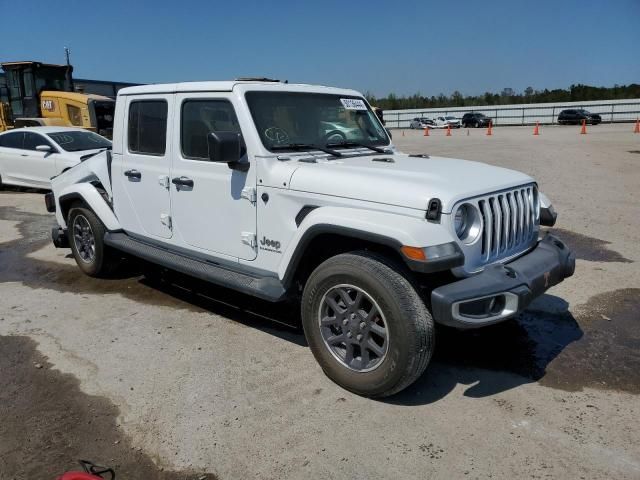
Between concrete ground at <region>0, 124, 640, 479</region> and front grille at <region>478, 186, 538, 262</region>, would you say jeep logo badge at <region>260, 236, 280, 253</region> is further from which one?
front grille at <region>478, 186, 538, 262</region>

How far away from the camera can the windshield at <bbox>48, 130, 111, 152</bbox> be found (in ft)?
37.2

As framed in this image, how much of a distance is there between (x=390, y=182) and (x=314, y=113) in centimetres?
139

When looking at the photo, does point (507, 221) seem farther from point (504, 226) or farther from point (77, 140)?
point (77, 140)

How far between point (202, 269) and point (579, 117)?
44.4 m

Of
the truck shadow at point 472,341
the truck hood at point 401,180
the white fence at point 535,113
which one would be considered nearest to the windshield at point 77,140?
the truck shadow at point 472,341

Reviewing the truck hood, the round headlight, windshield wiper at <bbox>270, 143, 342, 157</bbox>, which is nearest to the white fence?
the truck hood

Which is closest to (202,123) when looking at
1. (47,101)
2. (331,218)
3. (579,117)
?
(331,218)

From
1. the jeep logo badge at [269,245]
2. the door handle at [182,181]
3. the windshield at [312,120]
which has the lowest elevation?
the jeep logo badge at [269,245]

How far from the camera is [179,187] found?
15.1ft

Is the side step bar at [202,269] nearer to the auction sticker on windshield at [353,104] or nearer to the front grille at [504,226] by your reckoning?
the front grille at [504,226]

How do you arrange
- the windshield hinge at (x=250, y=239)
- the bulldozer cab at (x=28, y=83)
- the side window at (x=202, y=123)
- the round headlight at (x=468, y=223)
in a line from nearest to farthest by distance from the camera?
the round headlight at (x=468, y=223), the windshield hinge at (x=250, y=239), the side window at (x=202, y=123), the bulldozer cab at (x=28, y=83)

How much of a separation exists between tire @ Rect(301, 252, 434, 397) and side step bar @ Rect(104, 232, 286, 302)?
0.35 meters

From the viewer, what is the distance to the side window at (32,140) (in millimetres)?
11578

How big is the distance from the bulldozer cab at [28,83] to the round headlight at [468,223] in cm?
1646
